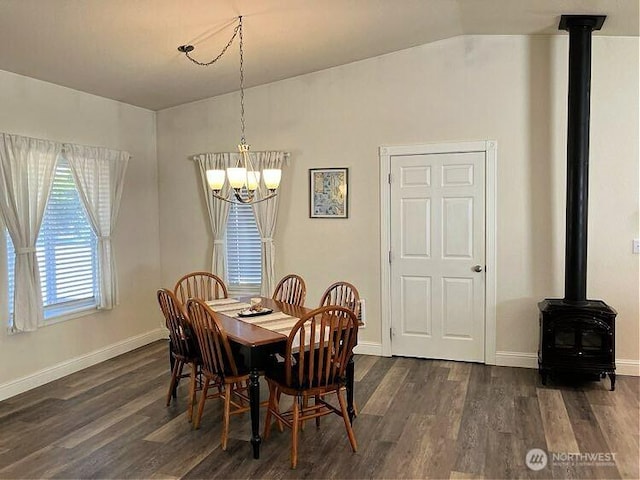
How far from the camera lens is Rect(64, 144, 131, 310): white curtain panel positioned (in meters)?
4.91

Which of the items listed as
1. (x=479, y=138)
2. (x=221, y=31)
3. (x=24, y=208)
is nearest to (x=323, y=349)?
(x=221, y=31)

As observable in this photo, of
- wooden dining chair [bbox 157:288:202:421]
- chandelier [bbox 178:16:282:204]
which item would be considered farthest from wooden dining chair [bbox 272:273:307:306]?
wooden dining chair [bbox 157:288:202:421]

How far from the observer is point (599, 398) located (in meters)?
4.00

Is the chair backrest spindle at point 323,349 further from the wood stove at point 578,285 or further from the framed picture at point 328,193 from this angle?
the framed picture at point 328,193

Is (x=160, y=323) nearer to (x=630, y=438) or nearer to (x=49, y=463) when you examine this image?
(x=49, y=463)

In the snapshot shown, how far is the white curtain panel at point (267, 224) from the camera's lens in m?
5.46

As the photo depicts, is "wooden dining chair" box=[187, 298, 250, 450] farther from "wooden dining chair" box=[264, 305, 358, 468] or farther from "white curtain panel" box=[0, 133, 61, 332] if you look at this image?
"white curtain panel" box=[0, 133, 61, 332]

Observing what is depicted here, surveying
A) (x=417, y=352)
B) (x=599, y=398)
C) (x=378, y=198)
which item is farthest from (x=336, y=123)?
(x=599, y=398)

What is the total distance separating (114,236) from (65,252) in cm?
63

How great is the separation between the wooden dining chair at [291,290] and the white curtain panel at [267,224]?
2.96 ft

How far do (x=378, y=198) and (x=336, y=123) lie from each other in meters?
0.89

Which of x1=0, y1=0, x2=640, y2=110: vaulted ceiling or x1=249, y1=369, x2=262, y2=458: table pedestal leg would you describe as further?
x1=0, y1=0, x2=640, y2=110: vaulted ceiling

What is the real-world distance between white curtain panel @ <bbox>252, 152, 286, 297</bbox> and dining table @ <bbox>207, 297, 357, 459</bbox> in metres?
1.47

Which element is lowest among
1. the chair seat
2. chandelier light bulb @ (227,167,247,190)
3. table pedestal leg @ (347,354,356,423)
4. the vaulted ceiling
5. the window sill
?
table pedestal leg @ (347,354,356,423)
